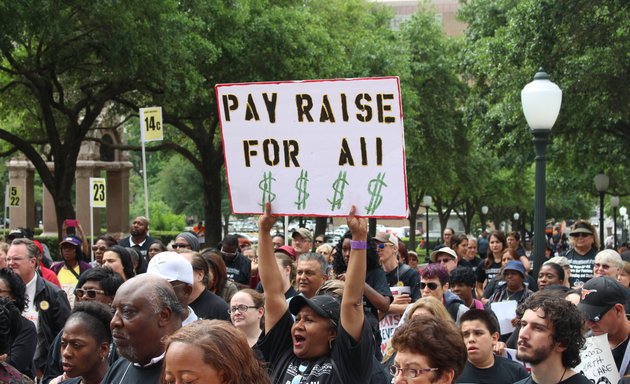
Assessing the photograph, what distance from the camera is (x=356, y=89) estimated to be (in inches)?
221

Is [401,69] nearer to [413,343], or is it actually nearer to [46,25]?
[46,25]

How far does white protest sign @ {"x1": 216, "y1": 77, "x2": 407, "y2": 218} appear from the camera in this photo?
5492 mm

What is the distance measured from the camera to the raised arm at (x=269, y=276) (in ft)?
18.2

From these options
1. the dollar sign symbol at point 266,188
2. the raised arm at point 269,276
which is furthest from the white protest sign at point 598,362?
the dollar sign symbol at point 266,188

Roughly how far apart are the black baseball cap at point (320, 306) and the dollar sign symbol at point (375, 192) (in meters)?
0.56

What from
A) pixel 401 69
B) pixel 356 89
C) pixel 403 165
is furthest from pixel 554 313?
pixel 401 69

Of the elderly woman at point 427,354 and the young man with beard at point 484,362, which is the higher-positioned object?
the elderly woman at point 427,354

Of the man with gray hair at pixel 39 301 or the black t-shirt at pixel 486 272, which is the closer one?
the man with gray hair at pixel 39 301

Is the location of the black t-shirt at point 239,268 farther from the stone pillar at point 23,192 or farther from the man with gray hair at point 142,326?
the stone pillar at point 23,192

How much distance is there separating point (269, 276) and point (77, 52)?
57.4 feet

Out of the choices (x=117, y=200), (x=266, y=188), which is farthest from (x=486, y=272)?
(x=117, y=200)

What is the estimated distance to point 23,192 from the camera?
34375mm

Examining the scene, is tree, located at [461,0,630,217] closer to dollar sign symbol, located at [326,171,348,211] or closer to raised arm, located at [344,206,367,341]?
dollar sign symbol, located at [326,171,348,211]

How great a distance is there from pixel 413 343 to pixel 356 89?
1848mm
